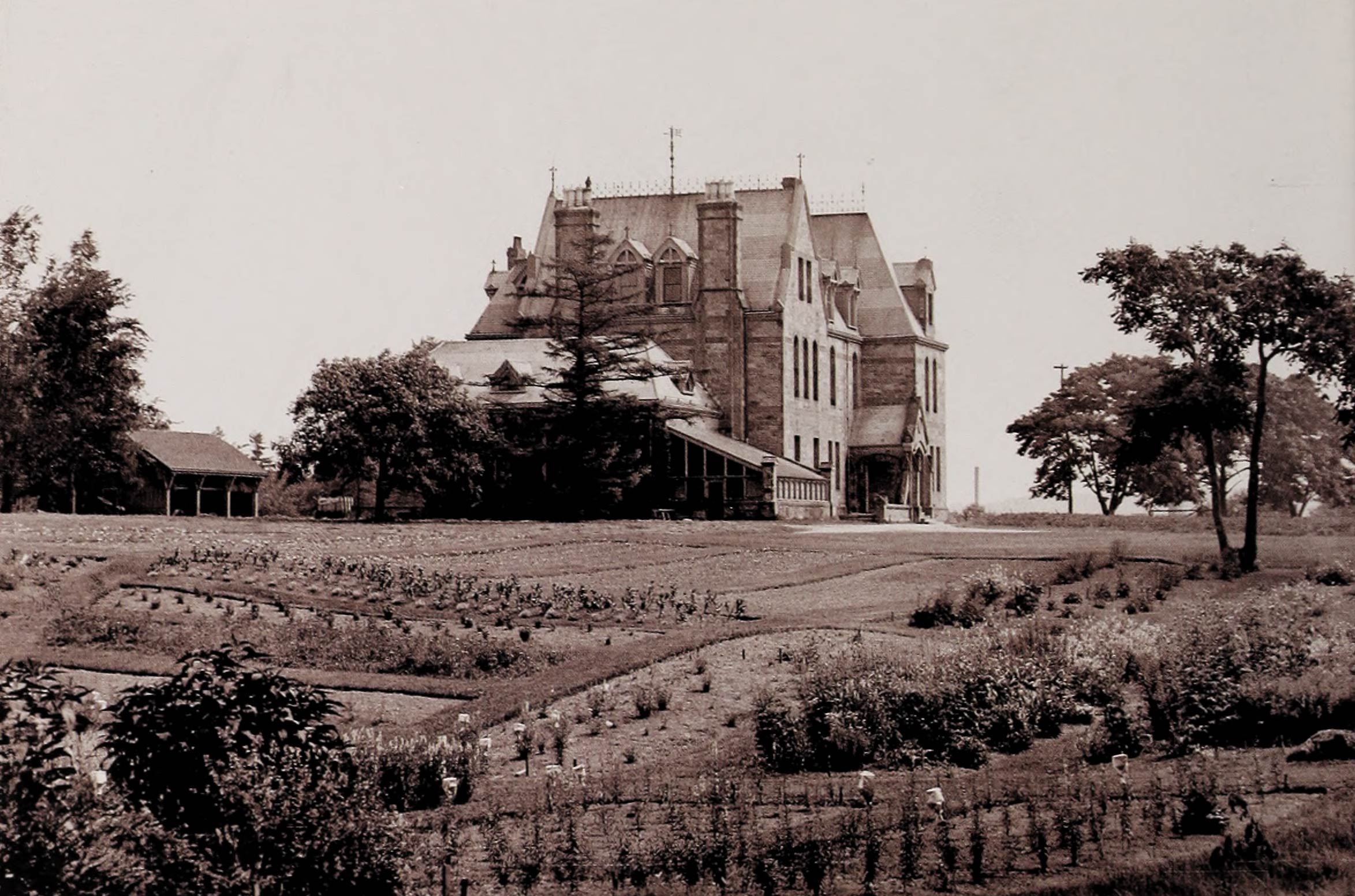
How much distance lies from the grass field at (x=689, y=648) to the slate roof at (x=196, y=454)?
1420 centimetres

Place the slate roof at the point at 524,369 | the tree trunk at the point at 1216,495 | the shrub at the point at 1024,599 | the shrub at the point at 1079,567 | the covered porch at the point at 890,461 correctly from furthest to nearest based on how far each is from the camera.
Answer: the covered porch at the point at 890,461 → the slate roof at the point at 524,369 → the shrub at the point at 1079,567 → the tree trunk at the point at 1216,495 → the shrub at the point at 1024,599

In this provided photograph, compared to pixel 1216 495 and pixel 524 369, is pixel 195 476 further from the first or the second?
pixel 1216 495

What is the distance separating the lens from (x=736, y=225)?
63500mm

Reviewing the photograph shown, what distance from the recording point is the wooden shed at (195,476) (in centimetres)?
4628

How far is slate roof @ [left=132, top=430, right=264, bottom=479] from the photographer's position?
47406 millimetres

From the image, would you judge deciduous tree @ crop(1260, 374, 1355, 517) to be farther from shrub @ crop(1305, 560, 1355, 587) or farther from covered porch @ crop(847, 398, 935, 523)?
covered porch @ crop(847, 398, 935, 523)

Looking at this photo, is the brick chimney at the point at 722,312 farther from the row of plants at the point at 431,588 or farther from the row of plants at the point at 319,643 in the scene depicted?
the row of plants at the point at 319,643

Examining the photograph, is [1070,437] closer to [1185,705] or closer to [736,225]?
[1185,705]

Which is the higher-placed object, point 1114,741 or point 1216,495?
point 1216,495

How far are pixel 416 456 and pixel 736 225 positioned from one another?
22846mm

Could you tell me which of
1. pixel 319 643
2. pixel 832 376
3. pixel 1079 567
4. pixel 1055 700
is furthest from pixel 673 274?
pixel 1055 700

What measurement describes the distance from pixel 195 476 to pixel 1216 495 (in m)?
31.1

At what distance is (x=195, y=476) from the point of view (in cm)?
4853

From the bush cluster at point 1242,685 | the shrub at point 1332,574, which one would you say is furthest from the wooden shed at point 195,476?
the bush cluster at point 1242,685
